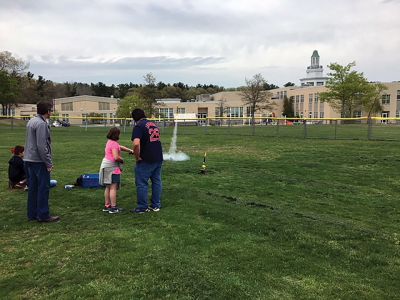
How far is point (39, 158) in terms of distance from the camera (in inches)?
248

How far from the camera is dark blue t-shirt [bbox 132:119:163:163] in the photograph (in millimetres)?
6766

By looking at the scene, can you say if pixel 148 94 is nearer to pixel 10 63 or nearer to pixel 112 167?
pixel 10 63

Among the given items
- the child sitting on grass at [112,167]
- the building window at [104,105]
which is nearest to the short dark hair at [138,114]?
the child sitting on grass at [112,167]

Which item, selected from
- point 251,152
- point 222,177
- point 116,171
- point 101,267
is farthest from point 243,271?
point 251,152

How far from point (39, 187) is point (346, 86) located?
65331 mm

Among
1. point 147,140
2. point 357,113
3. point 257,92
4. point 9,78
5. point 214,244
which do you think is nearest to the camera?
point 214,244

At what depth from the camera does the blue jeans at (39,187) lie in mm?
6371

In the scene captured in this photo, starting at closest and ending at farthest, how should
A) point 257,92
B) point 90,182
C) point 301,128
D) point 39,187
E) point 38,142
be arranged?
1. point 38,142
2. point 39,187
3. point 90,182
4. point 301,128
5. point 257,92

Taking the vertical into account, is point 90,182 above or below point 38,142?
below

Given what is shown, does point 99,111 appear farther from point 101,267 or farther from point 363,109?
point 101,267

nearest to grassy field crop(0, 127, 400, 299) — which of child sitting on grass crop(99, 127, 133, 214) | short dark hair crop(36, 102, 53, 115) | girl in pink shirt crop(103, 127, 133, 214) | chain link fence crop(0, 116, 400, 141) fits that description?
girl in pink shirt crop(103, 127, 133, 214)

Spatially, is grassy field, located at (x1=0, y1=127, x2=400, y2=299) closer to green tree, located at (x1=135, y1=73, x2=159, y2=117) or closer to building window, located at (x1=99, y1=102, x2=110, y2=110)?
green tree, located at (x1=135, y1=73, x2=159, y2=117)

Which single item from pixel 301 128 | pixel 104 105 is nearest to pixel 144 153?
pixel 301 128

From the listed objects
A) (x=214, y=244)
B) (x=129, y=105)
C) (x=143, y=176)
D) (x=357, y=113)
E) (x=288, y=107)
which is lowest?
(x=214, y=244)
